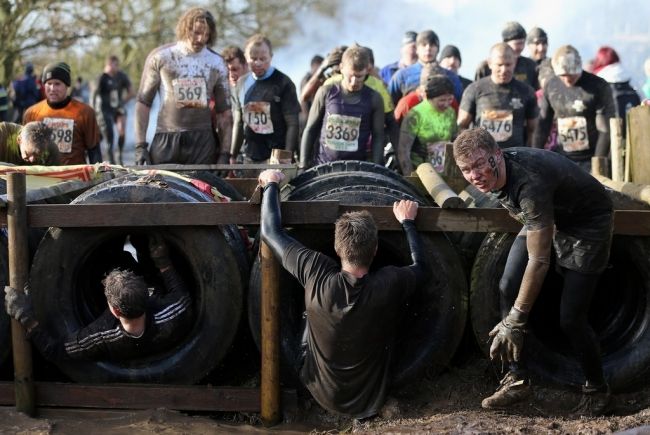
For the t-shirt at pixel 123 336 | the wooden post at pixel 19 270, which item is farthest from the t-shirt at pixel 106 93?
the t-shirt at pixel 123 336

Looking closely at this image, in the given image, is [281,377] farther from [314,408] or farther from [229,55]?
[229,55]

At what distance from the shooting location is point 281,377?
19.1ft

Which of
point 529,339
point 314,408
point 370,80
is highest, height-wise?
point 370,80

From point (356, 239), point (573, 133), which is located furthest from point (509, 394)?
point (573, 133)

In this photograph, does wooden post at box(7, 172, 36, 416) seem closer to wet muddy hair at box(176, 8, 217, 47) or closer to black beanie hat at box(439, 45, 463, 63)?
wet muddy hair at box(176, 8, 217, 47)

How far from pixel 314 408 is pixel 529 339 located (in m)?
1.45

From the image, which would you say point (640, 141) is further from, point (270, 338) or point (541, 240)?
point (270, 338)

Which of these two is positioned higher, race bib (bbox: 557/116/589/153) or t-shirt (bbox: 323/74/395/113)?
t-shirt (bbox: 323/74/395/113)

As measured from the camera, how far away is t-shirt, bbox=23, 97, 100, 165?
26.4 feet

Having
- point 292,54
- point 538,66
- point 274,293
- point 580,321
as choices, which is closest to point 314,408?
point 274,293

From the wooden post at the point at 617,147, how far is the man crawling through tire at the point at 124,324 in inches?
166

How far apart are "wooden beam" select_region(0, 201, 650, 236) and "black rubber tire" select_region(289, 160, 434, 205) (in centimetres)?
55

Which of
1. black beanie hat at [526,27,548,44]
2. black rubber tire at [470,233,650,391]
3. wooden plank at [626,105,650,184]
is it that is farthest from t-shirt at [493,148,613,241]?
black beanie hat at [526,27,548,44]

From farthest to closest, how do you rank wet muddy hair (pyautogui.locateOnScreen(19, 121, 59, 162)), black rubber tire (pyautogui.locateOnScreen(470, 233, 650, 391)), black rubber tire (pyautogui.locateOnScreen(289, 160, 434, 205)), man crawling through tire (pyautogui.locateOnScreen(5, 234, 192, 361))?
wet muddy hair (pyautogui.locateOnScreen(19, 121, 59, 162)) → black rubber tire (pyautogui.locateOnScreen(289, 160, 434, 205)) → black rubber tire (pyautogui.locateOnScreen(470, 233, 650, 391)) → man crawling through tire (pyautogui.locateOnScreen(5, 234, 192, 361))
